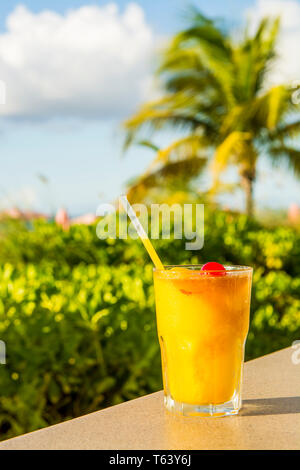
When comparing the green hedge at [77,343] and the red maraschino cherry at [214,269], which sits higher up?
the red maraschino cherry at [214,269]

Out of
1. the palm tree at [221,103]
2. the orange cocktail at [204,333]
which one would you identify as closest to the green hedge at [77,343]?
the orange cocktail at [204,333]

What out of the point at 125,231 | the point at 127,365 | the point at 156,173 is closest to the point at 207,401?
the point at 127,365

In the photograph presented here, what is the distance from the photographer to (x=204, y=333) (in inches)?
33.7

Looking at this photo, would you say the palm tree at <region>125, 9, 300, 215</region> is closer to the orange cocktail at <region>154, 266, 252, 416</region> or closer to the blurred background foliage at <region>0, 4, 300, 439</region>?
the blurred background foliage at <region>0, 4, 300, 439</region>

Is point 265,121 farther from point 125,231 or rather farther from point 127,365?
point 127,365

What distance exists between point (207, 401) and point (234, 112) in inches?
581

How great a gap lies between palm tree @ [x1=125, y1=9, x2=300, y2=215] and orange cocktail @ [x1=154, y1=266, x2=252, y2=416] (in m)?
14.0

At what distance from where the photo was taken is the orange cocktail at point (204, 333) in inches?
33.1

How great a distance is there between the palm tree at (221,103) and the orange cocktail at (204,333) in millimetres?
13954

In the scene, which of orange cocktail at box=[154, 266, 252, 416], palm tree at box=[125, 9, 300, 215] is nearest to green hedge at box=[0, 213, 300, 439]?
orange cocktail at box=[154, 266, 252, 416]

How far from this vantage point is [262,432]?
0.70m

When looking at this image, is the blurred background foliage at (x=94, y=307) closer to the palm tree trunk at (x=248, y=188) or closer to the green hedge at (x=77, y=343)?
the green hedge at (x=77, y=343)

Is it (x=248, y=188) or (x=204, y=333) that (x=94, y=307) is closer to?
(x=204, y=333)

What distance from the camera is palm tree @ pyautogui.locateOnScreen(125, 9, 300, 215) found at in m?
15.3
